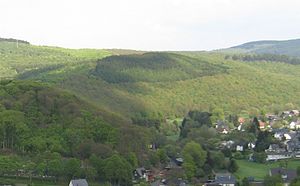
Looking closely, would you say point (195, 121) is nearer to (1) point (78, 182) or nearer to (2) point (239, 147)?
(2) point (239, 147)

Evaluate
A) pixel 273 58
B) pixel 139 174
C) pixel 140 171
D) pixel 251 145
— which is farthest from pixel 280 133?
pixel 273 58

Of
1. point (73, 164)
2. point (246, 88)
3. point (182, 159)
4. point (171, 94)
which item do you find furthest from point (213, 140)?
point (246, 88)

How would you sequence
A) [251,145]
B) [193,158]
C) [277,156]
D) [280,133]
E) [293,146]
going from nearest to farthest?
[193,158] < [277,156] < [251,145] < [293,146] < [280,133]

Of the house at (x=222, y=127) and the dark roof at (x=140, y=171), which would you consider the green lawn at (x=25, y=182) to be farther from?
the house at (x=222, y=127)

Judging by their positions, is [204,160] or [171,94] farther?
[171,94]

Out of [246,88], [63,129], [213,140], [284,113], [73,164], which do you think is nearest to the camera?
[73,164]

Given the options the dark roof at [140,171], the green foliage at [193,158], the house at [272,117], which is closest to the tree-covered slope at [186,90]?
the house at [272,117]

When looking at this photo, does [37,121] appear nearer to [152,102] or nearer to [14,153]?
[14,153]
